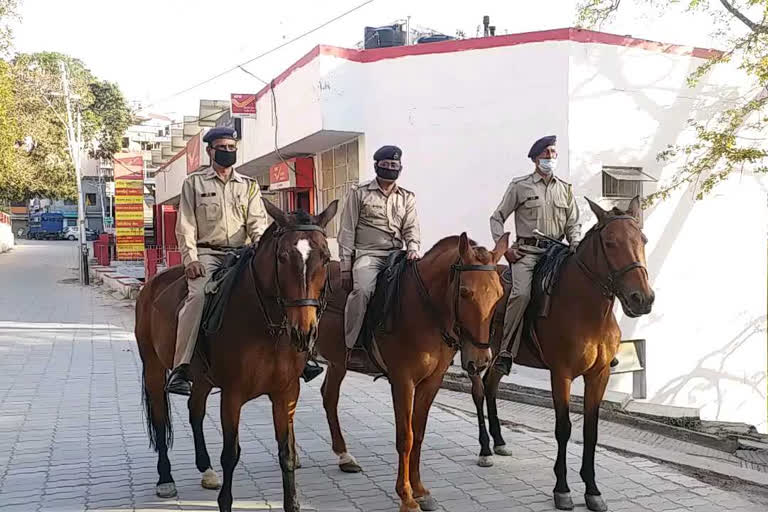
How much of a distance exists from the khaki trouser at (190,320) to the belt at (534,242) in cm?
270

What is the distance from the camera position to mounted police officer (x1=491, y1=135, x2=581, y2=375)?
5445 millimetres

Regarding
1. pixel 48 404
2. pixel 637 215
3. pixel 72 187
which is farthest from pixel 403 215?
pixel 72 187

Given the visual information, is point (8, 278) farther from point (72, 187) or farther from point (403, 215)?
point (403, 215)

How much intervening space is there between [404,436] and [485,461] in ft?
4.72

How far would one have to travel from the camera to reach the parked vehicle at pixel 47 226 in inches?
2585

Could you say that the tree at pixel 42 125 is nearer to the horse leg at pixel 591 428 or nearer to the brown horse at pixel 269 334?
the brown horse at pixel 269 334

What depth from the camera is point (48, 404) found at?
7.87 metres

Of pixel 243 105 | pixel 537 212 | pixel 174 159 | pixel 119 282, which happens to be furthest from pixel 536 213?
pixel 174 159

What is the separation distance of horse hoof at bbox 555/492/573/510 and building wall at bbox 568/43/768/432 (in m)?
6.35

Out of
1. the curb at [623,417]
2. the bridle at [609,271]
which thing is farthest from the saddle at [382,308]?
the curb at [623,417]

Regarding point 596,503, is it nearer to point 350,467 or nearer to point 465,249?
point 350,467

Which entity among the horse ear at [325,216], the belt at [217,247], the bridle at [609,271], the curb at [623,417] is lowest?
the curb at [623,417]

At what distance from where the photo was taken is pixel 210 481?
508 centimetres

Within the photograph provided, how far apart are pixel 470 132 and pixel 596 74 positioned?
2212 mm
